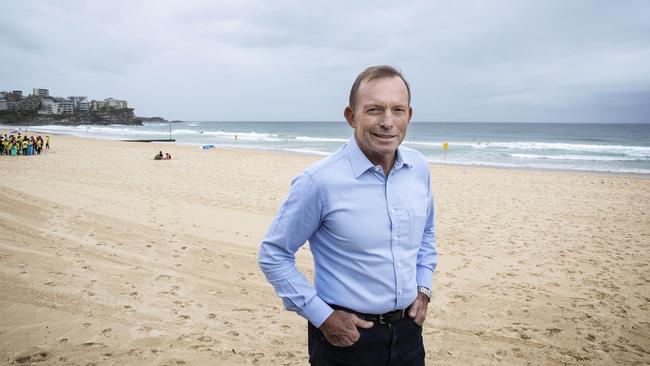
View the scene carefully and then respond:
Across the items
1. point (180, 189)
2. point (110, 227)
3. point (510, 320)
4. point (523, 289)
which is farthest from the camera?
point (180, 189)

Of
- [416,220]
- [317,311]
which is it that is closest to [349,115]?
[416,220]

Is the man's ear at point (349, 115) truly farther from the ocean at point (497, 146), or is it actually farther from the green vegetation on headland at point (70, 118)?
the green vegetation on headland at point (70, 118)

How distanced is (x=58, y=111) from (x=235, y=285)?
187 m

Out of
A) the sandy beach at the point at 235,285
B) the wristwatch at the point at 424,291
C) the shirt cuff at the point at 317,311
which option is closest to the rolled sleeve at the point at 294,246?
the shirt cuff at the point at 317,311

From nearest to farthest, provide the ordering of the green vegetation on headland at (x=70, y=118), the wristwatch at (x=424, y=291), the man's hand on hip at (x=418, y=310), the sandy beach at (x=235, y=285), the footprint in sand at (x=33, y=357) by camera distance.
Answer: the man's hand on hip at (x=418, y=310) → the wristwatch at (x=424, y=291) → the footprint in sand at (x=33, y=357) → the sandy beach at (x=235, y=285) → the green vegetation on headland at (x=70, y=118)

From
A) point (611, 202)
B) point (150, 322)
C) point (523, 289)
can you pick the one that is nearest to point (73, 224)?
point (150, 322)

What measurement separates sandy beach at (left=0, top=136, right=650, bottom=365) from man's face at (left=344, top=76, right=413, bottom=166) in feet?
8.37

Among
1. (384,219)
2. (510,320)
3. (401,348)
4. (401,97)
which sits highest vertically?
(401,97)

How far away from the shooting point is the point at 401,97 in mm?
1650

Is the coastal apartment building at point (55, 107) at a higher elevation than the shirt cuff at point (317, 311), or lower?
higher

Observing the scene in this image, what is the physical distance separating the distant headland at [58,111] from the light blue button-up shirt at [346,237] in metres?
129

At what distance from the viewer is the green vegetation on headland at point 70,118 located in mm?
102000

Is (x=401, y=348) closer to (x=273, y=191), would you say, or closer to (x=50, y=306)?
(x=50, y=306)

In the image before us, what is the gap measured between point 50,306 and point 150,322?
1144 millimetres
